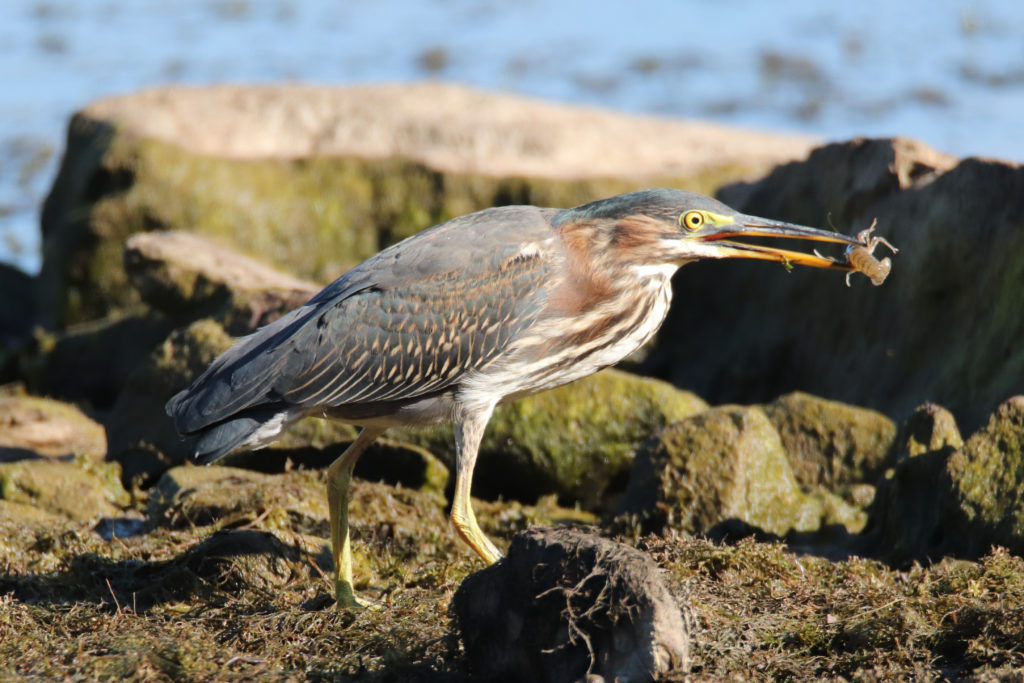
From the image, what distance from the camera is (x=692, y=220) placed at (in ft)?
19.5

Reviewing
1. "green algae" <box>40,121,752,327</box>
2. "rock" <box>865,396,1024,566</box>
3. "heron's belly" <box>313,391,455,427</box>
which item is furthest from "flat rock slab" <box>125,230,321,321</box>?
"rock" <box>865,396,1024,566</box>

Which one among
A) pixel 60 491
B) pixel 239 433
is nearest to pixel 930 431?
pixel 239 433

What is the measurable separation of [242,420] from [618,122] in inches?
348

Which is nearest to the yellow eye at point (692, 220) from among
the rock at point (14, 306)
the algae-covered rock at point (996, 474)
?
the algae-covered rock at point (996, 474)

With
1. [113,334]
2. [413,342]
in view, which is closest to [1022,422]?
[413,342]

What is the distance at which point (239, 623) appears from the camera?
5.43 meters

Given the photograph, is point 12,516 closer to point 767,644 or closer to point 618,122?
point 767,644

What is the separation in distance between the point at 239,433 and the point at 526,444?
107 inches

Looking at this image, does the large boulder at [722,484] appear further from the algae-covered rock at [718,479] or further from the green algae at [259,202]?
the green algae at [259,202]

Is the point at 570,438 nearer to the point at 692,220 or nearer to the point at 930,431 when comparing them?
the point at 930,431

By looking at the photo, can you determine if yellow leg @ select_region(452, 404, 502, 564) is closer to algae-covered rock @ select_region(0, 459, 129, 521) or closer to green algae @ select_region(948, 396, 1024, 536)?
green algae @ select_region(948, 396, 1024, 536)

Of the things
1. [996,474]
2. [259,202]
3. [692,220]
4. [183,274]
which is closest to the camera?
[692,220]

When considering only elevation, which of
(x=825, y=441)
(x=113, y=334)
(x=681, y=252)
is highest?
(x=681, y=252)

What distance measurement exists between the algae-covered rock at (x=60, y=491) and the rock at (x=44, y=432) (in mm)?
740
